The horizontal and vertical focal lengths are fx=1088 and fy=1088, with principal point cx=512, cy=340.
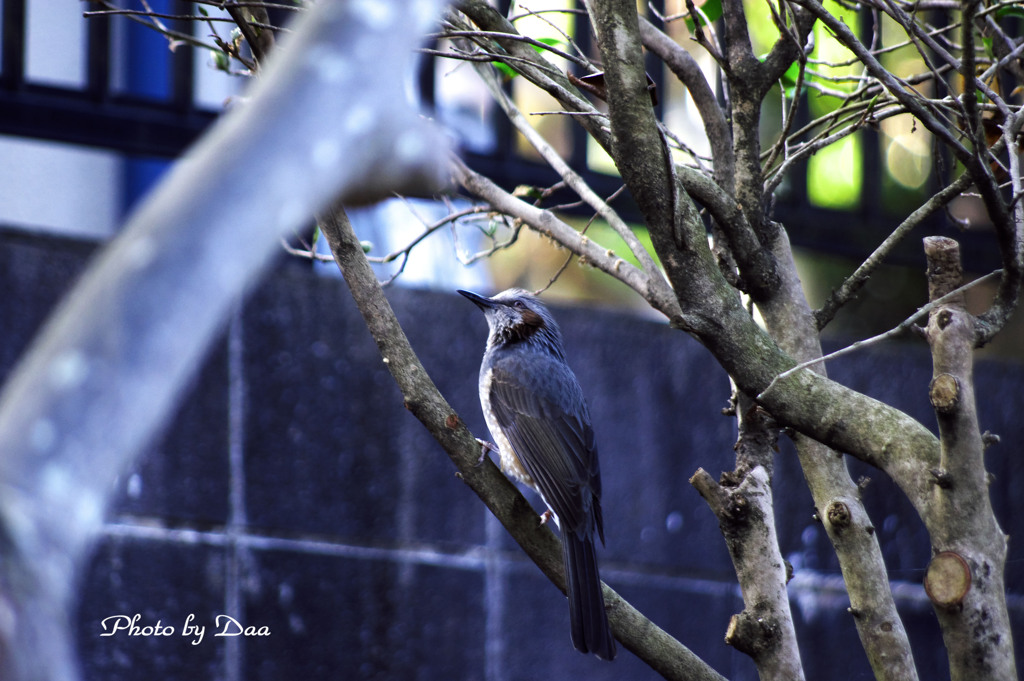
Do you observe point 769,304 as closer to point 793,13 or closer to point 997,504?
point 793,13

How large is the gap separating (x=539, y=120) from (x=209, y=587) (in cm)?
352

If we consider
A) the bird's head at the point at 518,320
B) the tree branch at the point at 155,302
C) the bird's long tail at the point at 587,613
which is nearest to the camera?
the tree branch at the point at 155,302

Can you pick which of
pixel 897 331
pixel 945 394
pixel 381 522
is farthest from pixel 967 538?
pixel 381 522

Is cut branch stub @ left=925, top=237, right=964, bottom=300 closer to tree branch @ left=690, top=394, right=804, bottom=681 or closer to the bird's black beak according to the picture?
tree branch @ left=690, top=394, right=804, bottom=681

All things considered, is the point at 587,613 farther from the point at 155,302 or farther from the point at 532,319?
the point at 155,302

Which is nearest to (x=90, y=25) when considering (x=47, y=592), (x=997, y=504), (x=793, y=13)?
(x=793, y=13)

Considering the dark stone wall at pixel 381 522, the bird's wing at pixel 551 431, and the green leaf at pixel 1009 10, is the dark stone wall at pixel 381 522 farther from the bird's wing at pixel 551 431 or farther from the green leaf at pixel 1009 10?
the green leaf at pixel 1009 10

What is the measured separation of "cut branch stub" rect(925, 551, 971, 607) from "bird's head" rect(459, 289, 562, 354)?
291cm

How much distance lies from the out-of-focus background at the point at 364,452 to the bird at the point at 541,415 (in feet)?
1.49

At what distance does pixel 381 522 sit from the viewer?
519 centimetres

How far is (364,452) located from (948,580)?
345 cm

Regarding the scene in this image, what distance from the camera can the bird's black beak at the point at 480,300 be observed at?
481 centimetres

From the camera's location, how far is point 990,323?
2365 mm

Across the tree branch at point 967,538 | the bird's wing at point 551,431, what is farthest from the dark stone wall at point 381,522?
the tree branch at point 967,538
